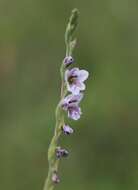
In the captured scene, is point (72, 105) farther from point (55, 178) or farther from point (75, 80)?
point (55, 178)

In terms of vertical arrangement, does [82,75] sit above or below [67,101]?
above

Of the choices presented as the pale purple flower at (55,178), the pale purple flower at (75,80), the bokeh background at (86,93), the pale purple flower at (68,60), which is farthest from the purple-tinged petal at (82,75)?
the bokeh background at (86,93)

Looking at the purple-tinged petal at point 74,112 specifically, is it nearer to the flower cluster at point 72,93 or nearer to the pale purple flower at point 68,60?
the flower cluster at point 72,93

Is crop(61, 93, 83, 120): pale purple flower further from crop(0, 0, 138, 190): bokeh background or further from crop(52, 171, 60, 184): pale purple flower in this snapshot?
crop(0, 0, 138, 190): bokeh background

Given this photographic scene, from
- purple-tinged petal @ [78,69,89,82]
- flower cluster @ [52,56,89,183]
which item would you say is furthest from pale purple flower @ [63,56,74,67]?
purple-tinged petal @ [78,69,89,82]

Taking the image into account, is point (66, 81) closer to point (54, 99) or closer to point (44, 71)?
point (54, 99)

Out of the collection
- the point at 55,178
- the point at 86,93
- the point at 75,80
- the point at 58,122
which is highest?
the point at 86,93

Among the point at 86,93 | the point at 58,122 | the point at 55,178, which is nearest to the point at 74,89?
the point at 58,122
